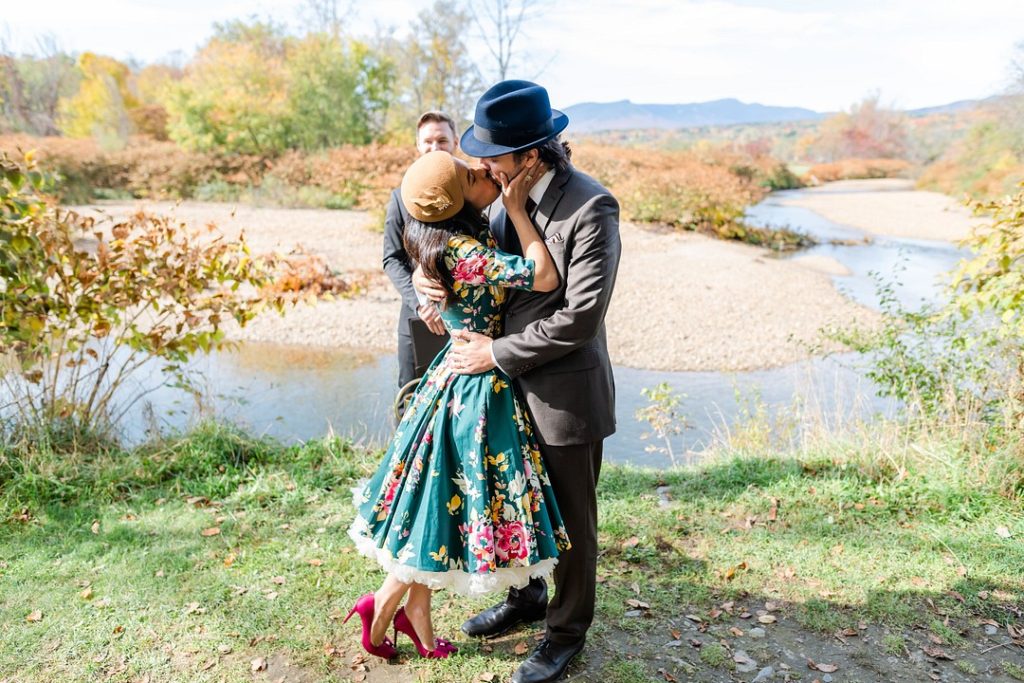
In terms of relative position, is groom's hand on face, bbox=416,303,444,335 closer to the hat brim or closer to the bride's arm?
the bride's arm

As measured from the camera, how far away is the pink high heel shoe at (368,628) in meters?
2.67

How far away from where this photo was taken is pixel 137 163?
23.0 meters

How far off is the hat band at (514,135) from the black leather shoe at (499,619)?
1820mm

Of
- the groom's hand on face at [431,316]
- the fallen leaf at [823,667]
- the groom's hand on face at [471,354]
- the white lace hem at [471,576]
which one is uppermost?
the groom's hand on face at [431,316]

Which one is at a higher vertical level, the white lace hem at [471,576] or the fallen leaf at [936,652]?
the white lace hem at [471,576]

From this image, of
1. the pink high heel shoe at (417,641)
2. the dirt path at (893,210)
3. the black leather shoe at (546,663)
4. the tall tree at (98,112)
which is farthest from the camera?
the tall tree at (98,112)

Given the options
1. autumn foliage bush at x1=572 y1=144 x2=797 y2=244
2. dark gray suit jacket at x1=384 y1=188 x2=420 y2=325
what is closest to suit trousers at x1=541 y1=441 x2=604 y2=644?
dark gray suit jacket at x1=384 y1=188 x2=420 y2=325

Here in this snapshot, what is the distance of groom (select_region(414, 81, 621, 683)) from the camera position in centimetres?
221

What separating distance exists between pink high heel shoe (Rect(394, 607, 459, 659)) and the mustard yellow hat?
1.51 m

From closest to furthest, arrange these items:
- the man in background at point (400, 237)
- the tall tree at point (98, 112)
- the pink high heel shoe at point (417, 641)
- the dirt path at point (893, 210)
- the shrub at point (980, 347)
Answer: the pink high heel shoe at point (417, 641)
the man in background at point (400, 237)
the shrub at point (980, 347)
the dirt path at point (893, 210)
the tall tree at point (98, 112)

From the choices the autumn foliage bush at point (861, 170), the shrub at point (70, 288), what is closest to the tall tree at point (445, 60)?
the shrub at point (70, 288)

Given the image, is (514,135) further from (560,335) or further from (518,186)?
(560,335)

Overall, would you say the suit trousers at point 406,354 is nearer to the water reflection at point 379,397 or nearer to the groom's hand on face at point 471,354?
the water reflection at point 379,397

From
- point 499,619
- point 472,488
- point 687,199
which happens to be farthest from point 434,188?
point 687,199
